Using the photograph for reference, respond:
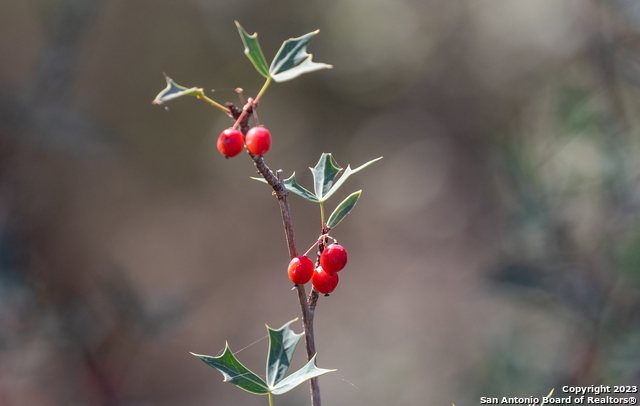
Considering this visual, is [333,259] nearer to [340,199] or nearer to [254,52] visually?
[254,52]

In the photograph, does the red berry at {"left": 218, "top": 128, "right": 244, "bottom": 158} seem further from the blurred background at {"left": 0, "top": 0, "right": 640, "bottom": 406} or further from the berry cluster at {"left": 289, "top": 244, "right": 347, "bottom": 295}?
the blurred background at {"left": 0, "top": 0, "right": 640, "bottom": 406}

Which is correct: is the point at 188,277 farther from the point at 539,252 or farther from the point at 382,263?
the point at 539,252

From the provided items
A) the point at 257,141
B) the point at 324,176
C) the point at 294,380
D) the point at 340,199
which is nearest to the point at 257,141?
the point at 257,141

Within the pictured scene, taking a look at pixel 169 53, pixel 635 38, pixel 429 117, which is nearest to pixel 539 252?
pixel 635 38

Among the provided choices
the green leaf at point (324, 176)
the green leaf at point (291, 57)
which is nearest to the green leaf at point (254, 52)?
the green leaf at point (291, 57)

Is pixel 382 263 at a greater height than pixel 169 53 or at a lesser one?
lesser

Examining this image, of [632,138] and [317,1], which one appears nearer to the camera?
[632,138]
